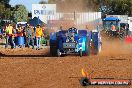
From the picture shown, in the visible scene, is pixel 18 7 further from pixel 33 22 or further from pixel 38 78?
pixel 38 78

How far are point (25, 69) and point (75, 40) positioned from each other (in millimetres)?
7339

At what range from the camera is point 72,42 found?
22.8 metres

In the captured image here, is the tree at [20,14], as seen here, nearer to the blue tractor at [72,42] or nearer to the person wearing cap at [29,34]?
the person wearing cap at [29,34]

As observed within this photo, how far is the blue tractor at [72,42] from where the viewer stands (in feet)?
74.8

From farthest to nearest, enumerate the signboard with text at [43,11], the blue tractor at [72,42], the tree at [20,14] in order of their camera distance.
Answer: the tree at [20,14], the signboard with text at [43,11], the blue tractor at [72,42]

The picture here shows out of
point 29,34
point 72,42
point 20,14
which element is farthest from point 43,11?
point 20,14

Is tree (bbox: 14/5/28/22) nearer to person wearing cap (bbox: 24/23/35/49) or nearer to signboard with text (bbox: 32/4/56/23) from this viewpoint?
signboard with text (bbox: 32/4/56/23)

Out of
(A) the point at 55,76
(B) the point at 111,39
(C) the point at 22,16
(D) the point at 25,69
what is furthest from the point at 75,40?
(C) the point at 22,16

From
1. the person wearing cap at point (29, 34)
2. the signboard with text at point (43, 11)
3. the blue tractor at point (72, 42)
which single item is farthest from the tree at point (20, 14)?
the blue tractor at point (72, 42)

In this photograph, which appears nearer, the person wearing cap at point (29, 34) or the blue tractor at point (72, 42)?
the blue tractor at point (72, 42)

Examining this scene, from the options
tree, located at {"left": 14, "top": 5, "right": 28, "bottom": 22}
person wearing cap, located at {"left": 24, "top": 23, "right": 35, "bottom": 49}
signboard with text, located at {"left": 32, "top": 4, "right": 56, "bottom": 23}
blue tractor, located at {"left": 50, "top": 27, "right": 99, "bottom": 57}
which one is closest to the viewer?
blue tractor, located at {"left": 50, "top": 27, "right": 99, "bottom": 57}

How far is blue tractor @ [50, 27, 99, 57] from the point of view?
74.8 ft

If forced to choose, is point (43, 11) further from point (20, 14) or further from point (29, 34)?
point (20, 14)

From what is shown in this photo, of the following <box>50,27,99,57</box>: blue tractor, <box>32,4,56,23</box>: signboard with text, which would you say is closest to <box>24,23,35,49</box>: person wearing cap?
<box>50,27,99,57</box>: blue tractor
